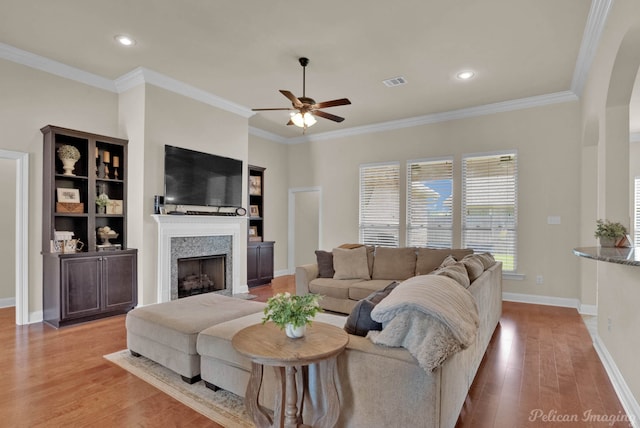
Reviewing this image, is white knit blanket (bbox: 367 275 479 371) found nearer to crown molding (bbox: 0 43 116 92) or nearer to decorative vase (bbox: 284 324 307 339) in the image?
decorative vase (bbox: 284 324 307 339)

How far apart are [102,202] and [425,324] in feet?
14.9

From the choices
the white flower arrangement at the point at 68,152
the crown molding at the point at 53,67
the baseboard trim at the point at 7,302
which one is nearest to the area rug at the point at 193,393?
the white flower arrangement at the point at 68,152

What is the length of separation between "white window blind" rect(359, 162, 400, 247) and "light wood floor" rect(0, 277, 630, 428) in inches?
122

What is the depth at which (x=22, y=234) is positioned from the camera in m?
4.30

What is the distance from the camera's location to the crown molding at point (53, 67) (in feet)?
13.5

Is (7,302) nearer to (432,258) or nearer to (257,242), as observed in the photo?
(257,242)

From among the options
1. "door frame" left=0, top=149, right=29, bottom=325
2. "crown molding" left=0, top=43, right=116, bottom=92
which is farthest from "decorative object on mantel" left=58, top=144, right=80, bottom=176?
"crown molding" left=0, top=43, right=116, bottom=92

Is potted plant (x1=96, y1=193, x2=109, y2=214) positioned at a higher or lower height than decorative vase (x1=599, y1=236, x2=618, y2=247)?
higher

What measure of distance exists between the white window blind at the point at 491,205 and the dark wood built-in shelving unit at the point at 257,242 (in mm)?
3674

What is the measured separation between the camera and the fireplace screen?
5380 millimetres

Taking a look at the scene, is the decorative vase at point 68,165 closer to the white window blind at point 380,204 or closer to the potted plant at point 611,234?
the white window blind at point 380,204

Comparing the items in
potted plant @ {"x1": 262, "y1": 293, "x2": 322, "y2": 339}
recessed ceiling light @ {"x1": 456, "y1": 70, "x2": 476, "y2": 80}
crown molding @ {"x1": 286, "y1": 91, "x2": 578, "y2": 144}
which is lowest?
potted plant @ {"x1": 262, "y1": 293, "x2": 322, "y2": 339}

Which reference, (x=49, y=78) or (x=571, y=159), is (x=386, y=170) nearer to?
(x=571, y=159)
